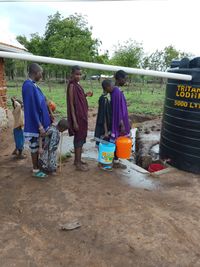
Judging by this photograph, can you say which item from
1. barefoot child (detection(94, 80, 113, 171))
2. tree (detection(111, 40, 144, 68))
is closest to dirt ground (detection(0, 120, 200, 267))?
barefoot child (detection(94, 80, 113, 171))

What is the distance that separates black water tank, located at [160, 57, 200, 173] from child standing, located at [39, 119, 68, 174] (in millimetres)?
2159

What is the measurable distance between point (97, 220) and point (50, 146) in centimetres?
167

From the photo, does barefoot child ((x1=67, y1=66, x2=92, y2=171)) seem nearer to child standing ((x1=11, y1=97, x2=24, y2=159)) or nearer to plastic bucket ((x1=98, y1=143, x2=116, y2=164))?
plastic bucket ((x1=98, y1=143, x2=116, y2=164))

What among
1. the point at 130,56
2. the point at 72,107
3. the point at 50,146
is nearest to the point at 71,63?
the point at 72,107

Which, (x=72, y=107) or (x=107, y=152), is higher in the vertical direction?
(x=72, y=107)

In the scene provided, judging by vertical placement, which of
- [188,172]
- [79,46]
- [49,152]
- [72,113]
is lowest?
[188,172]

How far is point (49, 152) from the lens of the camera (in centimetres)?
453

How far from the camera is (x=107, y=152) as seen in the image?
4.80 metres

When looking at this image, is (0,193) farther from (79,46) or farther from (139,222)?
(79,46)

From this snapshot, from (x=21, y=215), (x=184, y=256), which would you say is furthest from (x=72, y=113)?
(x=184, y=256)

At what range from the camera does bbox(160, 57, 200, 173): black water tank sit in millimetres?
4789

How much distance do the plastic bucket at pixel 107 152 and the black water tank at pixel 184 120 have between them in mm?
1324

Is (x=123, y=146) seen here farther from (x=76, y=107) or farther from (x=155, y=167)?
(x=76, y=107)

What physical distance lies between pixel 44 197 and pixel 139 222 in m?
1.42
